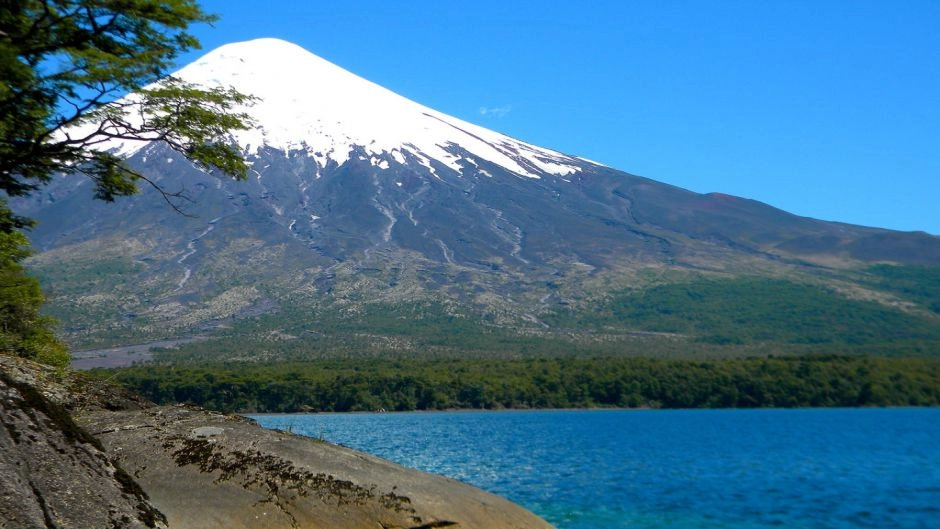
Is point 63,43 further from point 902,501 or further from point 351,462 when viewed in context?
point 902,501

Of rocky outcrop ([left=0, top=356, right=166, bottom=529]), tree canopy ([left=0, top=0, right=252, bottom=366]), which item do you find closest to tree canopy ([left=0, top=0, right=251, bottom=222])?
tree canopy ([left=0, top=0, right=252, bottom=366])

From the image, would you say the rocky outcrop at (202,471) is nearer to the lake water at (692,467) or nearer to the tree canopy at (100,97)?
the tree canopy at (100,97)

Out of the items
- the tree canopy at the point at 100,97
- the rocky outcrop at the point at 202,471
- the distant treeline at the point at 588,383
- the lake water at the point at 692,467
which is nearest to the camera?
the rocky outcrop at the point at 202,471

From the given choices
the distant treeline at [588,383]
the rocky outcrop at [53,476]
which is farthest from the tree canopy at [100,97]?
the distant treeline at [588,383]

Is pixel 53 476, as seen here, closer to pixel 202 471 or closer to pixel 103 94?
pixel 202 471

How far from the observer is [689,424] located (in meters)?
83.4

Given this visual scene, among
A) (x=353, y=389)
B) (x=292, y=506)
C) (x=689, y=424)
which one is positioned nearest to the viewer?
(x=292, y=506)

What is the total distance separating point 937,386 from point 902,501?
284 feet

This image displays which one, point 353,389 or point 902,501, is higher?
point 902,501

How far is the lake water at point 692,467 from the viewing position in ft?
91.4

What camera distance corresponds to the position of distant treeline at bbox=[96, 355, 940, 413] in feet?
318

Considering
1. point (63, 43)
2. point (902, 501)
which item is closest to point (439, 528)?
point (63, 43)

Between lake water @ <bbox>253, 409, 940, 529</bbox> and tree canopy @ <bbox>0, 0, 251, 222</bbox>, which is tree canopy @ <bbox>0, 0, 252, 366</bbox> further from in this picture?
lake water @ <bbox>253, 409, 940, 529</bbox>

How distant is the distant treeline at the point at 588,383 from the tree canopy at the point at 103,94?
78.3 metres
